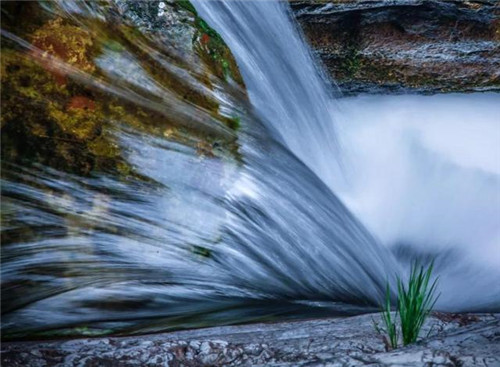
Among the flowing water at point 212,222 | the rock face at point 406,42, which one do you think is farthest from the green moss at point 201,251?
the rock face at point 406,42

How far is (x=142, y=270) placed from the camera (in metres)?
3.11

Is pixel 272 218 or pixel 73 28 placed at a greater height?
pixel 73 28

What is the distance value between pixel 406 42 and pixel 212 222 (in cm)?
182

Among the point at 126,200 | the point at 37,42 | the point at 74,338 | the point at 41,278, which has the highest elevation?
the point at 37,42

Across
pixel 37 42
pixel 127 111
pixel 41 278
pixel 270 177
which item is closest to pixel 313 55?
pixel 270 177

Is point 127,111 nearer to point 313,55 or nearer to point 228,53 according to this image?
point 228,53

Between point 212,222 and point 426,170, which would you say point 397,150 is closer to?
point 426,170

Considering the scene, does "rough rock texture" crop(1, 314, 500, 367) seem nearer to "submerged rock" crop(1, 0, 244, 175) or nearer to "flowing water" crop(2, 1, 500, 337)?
"flowing water" crop(2, 1, 500, 337)

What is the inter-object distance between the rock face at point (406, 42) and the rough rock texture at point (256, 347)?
190cm

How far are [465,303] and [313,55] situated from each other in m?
1.68

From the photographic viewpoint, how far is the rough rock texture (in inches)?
95.5

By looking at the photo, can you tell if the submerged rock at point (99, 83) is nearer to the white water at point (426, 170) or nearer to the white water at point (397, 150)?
the white water at point (397, 150)

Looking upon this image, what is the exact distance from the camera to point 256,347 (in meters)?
2.71

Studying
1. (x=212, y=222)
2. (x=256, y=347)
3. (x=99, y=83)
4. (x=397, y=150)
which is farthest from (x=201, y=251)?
(x=397, y=150)
